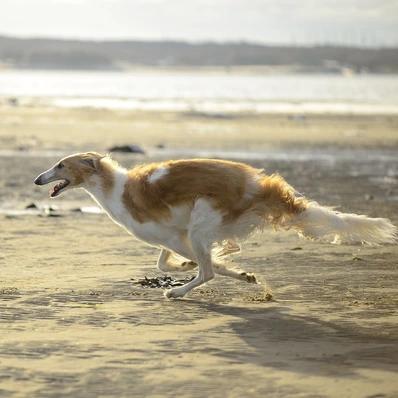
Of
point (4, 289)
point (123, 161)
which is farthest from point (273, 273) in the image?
point (123, 161)

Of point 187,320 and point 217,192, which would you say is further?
point 217,192

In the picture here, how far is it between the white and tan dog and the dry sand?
49cm

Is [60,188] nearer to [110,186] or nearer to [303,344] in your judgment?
[110,186]

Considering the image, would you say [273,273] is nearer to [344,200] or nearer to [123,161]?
[344,200]

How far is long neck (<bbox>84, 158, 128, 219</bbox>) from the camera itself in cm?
969

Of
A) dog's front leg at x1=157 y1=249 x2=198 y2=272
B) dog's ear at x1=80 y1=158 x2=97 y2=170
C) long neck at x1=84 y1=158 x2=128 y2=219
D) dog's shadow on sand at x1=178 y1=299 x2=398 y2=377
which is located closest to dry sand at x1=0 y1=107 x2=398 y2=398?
dog's shadow on sand at x1=178 y1=299 x2=398 y2=377

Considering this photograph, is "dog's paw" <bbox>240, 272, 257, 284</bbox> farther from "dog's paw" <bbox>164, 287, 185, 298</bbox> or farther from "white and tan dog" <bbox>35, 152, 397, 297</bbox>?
"dog's paw" <bbox>164, 287, 185, 298</bbox>

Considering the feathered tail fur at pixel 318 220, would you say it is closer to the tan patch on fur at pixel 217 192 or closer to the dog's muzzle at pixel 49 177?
the tan patch on fur at pixel 217 192

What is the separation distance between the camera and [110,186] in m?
9.73

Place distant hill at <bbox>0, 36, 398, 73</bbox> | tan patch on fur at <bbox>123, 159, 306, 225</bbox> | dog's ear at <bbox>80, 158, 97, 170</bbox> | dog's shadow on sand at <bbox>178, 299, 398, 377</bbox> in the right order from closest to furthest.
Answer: dog's shadow on sand at <bbox>178, 299, 398, 377</bbox>, tan patch on fur at <bbox>123, 159, 306, 225</bbox>, dog's ear at <bbox>80, 158, 97, 170</bbox>, distant hill at <bbox>0, 36, 398, 73</bbox>

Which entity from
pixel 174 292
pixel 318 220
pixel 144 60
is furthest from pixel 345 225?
pixel 144 60

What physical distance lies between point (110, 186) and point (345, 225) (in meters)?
2.06

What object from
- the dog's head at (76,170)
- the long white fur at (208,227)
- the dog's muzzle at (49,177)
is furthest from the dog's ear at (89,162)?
the dog's muzzle at (49,177)

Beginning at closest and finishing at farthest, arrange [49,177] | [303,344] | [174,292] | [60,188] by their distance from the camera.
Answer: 1. [303,344]
2. [174,292]
3. [60,188]
4. [49,177]
